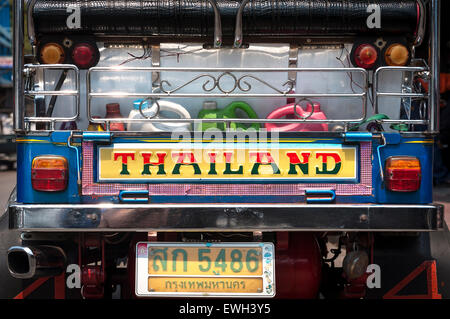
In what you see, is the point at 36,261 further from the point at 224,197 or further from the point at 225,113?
the point at 225,113

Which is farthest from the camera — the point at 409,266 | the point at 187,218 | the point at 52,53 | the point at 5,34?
the point at 5,34

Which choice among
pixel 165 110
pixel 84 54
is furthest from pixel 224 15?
pixel 84 54

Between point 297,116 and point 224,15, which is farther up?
point 224,15

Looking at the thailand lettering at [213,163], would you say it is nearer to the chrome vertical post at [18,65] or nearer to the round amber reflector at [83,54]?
the chrome vertical post at [18,65]

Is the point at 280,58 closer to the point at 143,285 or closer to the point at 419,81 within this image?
the point at 419,81

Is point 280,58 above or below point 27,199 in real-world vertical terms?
above

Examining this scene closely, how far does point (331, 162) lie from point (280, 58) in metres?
1.05

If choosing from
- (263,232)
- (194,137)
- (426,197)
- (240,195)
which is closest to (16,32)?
(194,137)

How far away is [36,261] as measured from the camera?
3.36 metres

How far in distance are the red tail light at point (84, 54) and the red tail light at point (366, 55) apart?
69.0 inches

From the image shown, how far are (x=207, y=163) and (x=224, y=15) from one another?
3.40ft

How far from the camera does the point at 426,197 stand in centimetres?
330

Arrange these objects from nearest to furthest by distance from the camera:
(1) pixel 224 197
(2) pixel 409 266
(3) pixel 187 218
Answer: (3) pixel 187 218, (1) pixel 224 197, (2) pixel 409 266

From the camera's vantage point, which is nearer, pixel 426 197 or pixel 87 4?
pixel 426 197
